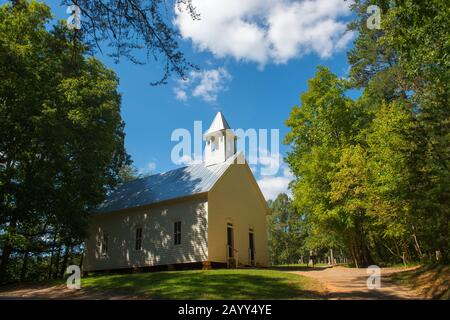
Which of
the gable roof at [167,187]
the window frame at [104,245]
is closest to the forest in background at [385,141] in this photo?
the gable roof at [167,187]

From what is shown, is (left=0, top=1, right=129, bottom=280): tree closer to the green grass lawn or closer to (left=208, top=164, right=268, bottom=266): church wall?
the green grass lawn

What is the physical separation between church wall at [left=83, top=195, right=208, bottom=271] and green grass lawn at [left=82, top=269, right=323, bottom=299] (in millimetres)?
5358

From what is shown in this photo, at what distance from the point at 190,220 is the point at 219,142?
257 inches

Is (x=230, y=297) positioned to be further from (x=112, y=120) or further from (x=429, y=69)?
(x=112, y=120)

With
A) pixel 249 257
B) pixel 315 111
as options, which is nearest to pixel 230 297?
pixel 249 257

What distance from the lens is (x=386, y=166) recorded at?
52.9 feet

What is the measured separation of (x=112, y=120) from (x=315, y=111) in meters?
14.3

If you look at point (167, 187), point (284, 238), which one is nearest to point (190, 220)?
point (167, 187)

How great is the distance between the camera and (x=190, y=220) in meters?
21.8

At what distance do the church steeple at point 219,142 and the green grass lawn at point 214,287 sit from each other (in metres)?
11.2

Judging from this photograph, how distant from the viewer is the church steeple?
84.7ft

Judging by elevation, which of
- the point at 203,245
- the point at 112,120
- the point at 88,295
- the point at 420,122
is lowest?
the point at 88,295

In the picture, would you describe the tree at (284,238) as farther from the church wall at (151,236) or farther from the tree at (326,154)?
the church wall at (151,236)

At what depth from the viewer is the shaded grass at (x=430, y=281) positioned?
10.8m
